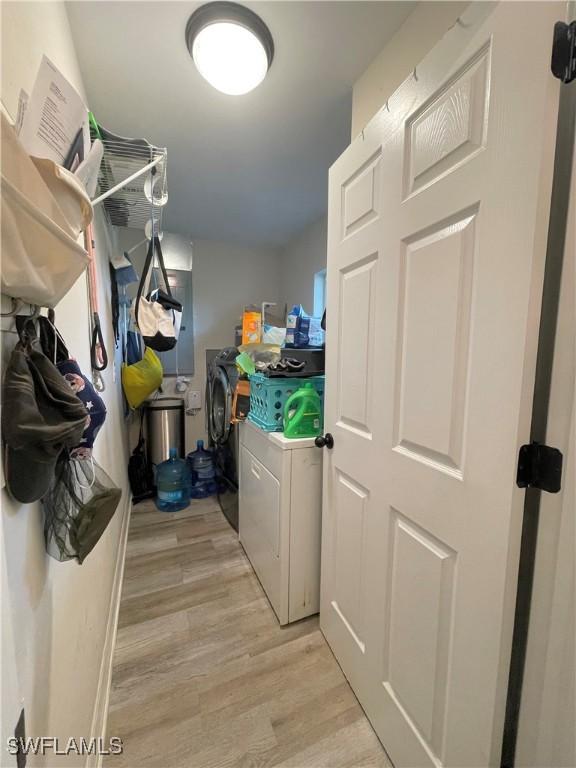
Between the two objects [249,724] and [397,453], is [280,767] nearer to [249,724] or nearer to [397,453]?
[249,724]

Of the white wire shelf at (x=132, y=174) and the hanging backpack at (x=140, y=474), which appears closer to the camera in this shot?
the white wire shelf at (x=132, y=174)

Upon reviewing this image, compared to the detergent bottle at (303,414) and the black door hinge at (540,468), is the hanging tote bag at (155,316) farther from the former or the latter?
the black door hinge at (540,468)

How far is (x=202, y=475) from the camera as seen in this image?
3010mm

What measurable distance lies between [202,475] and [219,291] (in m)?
1.99

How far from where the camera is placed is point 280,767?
1.03 metres

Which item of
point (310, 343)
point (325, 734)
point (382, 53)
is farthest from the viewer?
point (310, 343)

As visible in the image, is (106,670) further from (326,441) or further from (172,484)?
(172,484)

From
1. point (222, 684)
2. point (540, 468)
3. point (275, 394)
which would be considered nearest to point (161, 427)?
point (275, 394)

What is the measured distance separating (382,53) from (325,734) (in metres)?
2.62

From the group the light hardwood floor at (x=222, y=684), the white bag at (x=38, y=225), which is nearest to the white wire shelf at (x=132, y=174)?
the white bag at (x=38, y=225)

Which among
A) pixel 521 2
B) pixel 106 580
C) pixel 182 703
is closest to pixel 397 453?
pixel 521 2

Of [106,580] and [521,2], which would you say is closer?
[521,2]

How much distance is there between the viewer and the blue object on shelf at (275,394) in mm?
1614

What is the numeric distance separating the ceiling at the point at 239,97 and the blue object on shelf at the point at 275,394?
4.41 ft
